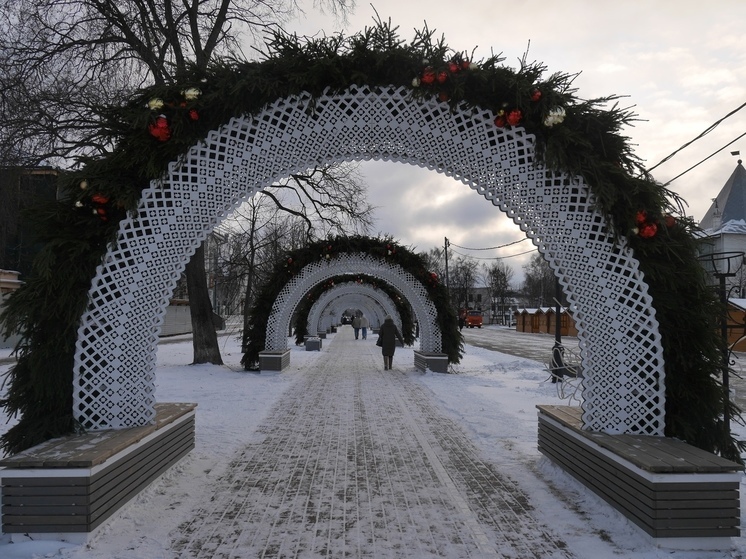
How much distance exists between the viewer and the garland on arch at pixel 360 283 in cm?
2223

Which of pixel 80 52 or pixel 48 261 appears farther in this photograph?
pixel 80 52

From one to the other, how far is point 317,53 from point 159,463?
371 cm

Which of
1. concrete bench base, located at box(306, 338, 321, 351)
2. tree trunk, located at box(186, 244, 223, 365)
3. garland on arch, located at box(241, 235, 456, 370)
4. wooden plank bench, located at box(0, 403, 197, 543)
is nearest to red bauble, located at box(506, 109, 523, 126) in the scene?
wooden plank bench, located at box(0, 403, 197, 543)

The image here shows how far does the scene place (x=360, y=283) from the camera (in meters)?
22.7

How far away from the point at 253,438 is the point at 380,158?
4.01m

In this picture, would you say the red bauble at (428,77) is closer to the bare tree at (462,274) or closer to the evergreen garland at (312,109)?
the evergreen garland at (312,109)

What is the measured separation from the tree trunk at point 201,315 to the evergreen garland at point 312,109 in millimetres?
10959

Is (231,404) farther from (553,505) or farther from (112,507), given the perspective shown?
(553,505)

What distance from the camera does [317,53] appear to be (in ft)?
14.7

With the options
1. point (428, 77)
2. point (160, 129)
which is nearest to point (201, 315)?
point (160, 129)

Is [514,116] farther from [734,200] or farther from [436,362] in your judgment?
[734,200]

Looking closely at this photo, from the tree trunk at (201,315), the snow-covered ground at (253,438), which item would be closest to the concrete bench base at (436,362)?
the snow-covered ground at (253,438)

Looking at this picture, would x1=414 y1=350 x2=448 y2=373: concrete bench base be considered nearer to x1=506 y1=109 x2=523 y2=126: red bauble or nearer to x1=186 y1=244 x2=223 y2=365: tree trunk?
x1=186 y1=244 x2=223 y2=365: tree trunk

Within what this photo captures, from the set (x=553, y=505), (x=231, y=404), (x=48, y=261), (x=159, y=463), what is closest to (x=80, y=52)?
(x=231, y=404)
